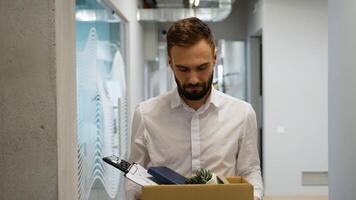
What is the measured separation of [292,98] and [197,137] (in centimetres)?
458

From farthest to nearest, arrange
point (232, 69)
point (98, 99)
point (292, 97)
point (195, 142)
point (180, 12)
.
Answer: point (232, 69) → point (180, 12) → point (292, 97) → point (98, 99) → point (195, 142)

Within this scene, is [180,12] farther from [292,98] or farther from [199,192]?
[199,192]

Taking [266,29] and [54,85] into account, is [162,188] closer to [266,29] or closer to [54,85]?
[54,85]

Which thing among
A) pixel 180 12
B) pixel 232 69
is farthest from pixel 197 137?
pixel 232 69

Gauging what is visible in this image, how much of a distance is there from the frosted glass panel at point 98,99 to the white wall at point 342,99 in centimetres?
178

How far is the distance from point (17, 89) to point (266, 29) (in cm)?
479

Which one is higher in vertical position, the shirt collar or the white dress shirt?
the shirt collar

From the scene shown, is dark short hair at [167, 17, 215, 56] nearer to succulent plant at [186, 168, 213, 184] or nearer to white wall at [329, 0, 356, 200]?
succulent plant at [186, 168, 213, 184]

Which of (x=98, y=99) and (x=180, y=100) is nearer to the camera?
(x=180, y=100)

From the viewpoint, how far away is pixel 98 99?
3488 millimetres

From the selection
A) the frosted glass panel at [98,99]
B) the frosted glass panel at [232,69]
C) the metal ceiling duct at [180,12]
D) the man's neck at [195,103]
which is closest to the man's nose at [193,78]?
the man's neck at [195,103]

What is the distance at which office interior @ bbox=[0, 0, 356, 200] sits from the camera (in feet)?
5.95

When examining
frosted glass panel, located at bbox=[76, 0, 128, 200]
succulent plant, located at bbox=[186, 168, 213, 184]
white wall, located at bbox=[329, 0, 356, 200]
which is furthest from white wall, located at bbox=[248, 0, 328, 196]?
succulent plant, located at bbox=[186, 168, 213, 184]

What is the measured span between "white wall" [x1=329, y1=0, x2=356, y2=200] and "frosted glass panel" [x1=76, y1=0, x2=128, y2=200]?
1.78 metres
